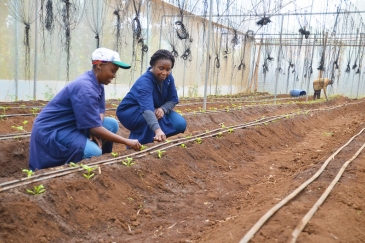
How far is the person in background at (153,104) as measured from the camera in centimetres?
370

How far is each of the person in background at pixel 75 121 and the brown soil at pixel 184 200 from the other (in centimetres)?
25

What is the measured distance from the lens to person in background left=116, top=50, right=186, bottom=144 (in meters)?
3.70

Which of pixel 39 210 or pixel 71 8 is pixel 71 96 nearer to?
pixel 39 210

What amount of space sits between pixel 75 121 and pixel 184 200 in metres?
1.21

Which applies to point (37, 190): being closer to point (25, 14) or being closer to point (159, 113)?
point (159, 113)

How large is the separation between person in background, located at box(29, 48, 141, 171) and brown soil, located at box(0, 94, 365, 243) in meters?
0.25

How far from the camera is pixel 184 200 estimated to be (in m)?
3.21

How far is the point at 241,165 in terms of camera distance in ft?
15.3

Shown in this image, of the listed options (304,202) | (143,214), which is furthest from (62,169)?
(304,202)

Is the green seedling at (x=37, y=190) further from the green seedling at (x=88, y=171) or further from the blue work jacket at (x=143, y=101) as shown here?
the blue work jacket at (x=143, y=101)

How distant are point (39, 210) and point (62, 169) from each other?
20.5 inches

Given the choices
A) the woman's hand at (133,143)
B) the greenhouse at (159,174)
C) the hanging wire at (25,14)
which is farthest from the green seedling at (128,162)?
the hanging wire at (25,14)

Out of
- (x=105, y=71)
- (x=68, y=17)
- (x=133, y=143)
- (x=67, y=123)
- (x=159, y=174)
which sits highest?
(x=68, y=17)

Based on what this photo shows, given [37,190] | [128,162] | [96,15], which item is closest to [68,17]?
[96,15]
